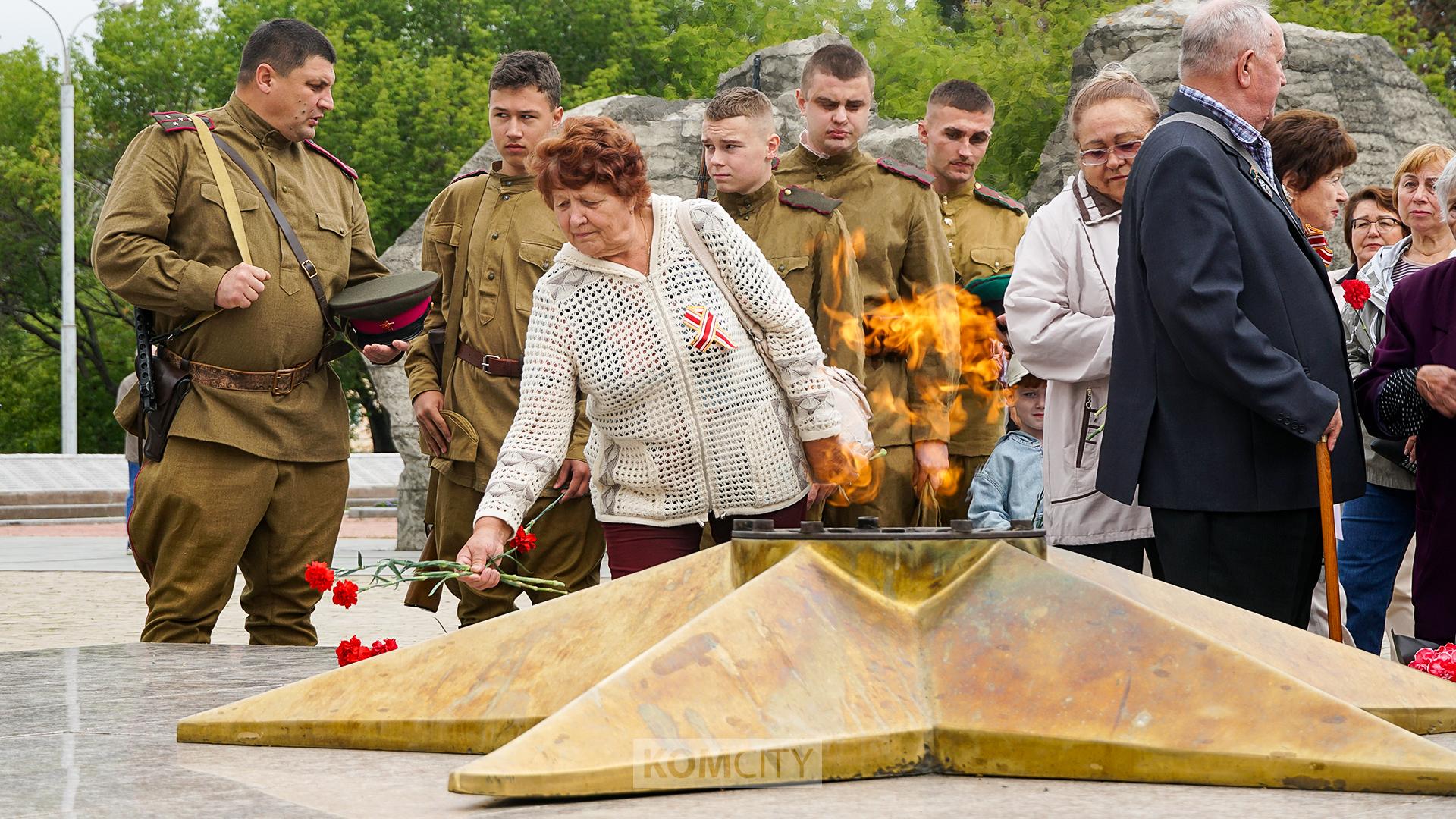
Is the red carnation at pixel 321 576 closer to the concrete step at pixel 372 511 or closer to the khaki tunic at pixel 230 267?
the khaki tunic at pixel 230 267

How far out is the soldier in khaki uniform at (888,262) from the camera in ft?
17.1

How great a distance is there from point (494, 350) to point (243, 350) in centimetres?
82

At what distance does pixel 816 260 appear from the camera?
5105 mm

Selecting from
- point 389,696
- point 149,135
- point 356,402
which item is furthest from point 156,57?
point 389,696

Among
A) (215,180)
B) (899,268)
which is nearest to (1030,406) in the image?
(899,268)

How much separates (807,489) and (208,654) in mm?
1790

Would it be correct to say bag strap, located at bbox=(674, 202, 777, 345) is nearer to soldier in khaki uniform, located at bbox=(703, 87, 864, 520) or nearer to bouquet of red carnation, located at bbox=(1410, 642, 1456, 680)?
soldier in khaki uniform, located at bbox=(703, 87, 864, 520)

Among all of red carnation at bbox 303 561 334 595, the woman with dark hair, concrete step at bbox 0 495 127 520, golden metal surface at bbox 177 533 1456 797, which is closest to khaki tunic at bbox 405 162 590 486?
red carnation at bbox 303 561 334 595

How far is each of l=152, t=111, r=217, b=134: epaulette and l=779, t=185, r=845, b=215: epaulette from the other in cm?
189

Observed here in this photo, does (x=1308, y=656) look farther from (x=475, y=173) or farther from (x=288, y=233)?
(x=475, y=173)

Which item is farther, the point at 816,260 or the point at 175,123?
the point at 175,123

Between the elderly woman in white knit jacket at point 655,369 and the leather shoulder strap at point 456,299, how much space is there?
5.30ft

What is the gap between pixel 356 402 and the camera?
3666 centimetres

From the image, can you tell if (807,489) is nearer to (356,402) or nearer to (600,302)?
(600,302)
